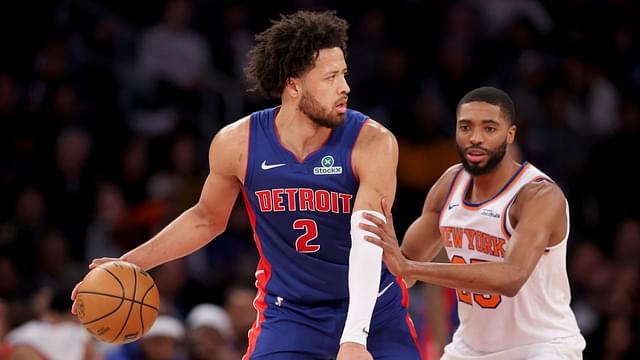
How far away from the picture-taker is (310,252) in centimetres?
545

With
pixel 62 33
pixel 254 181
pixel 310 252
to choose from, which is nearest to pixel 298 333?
pixel 310 252

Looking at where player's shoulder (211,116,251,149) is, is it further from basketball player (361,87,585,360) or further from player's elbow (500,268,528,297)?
player's elbow (500,268,528,297)

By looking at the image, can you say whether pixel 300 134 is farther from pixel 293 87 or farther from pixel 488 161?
pixel 488 161

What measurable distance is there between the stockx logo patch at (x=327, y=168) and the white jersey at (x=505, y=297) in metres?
0.87

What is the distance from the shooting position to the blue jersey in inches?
213

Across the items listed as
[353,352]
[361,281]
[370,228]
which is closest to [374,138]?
[370,228]

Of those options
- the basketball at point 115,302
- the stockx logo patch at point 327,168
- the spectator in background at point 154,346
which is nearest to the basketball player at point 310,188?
the stockx logo patch at point 327,168

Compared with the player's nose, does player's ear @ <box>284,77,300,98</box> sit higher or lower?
higher

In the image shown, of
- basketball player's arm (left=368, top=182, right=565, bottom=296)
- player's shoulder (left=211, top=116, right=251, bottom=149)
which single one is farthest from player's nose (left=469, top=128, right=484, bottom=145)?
player's shoulder (left=211, top=116, right=251, bottom=149)

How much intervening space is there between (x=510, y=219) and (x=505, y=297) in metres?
0.40

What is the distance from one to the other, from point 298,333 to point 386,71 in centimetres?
757

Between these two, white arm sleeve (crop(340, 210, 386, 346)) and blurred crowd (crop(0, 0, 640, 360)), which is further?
blurred crowd (crop(0, 0, 640, 360))

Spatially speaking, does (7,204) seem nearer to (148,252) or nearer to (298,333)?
(148,252)

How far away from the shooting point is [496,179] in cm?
588
